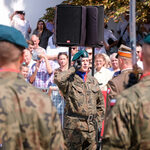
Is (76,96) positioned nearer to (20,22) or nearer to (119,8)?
(119,8)

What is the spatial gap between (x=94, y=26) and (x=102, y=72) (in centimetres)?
134

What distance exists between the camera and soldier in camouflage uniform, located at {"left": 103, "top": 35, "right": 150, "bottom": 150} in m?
2.98

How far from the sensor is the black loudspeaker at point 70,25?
24.3 ft

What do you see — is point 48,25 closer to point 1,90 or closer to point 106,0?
point 106,0

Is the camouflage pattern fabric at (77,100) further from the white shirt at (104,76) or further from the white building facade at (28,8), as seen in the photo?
the white building facade at (28,8)

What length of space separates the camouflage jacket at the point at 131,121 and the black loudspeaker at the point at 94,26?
14.6ft

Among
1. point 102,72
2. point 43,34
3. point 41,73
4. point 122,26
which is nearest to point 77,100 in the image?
point 102,72

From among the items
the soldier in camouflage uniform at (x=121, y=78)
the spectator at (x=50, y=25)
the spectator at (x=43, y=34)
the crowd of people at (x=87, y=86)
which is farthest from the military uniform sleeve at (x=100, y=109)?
the spectator at (x=50, y=25)

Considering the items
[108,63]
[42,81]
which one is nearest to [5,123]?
[42,81]

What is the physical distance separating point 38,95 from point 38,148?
406 mm

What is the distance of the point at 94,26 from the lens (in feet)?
24.4

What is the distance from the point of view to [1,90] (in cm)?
315

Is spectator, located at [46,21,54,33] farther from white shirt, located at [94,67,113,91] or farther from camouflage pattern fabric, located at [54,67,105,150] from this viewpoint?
camouflage pattern fabric, located at [54,67,105,150]

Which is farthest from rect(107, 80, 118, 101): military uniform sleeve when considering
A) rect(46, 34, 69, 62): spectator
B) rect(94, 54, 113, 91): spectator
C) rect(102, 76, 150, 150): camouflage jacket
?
rect(46, 34, 69, 62): spectator
